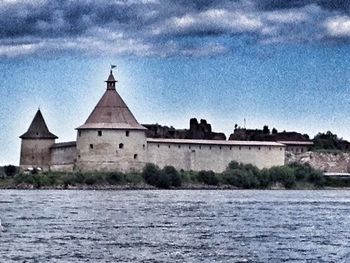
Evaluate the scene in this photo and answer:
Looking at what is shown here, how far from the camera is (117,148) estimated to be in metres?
74.8

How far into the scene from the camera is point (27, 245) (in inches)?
913

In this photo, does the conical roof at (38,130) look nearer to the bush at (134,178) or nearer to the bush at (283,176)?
the bush at (134,178)

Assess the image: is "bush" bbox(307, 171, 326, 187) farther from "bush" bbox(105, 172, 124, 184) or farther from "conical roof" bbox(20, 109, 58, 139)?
"conical roof" bbox(20, 109, 58, 139)

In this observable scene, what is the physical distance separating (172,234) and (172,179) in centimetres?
4175

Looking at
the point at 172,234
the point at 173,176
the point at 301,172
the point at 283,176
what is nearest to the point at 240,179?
the point at 283,176

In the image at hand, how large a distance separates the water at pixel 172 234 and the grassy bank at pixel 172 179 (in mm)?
28341

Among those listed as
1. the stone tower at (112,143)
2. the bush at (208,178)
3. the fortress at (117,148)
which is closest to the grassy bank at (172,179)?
the bush at (208,178)

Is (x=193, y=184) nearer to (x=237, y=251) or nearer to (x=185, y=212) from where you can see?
(x=185, y=212)

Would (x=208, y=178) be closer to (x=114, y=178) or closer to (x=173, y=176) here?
(x=173, y=176)

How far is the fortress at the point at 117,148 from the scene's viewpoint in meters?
74.6

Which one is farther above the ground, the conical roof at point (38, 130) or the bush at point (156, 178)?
the conical roof at point (38, 130)

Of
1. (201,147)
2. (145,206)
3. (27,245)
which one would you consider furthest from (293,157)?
(27,245)

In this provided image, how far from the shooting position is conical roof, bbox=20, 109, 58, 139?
78.6 metres

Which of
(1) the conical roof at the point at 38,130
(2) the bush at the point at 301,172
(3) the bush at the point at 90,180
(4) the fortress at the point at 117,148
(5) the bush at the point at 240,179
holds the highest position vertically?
(1) the conical roof at the point at 38,130
